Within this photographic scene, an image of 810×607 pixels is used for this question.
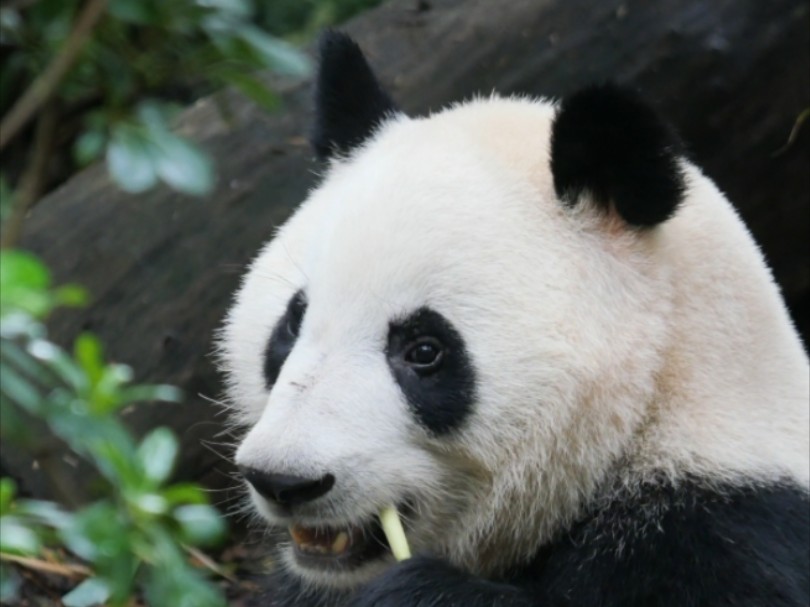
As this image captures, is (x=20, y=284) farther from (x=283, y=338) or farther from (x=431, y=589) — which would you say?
(x=431, y=589)

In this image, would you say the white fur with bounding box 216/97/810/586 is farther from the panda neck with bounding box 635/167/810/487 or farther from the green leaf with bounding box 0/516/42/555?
the green leaf with bounding box 0/516/42/555

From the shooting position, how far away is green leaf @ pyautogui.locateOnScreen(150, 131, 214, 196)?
3000 millimetres

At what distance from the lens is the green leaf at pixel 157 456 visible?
302cm

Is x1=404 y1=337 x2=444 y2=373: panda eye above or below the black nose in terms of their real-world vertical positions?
above

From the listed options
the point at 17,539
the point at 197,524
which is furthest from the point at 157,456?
the point at 17,539

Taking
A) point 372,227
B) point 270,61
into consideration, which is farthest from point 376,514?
point 270,61

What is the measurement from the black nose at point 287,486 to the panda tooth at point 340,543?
0.90 ft

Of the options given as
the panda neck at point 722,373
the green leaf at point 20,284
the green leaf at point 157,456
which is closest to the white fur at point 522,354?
the panda neck at point 722,373

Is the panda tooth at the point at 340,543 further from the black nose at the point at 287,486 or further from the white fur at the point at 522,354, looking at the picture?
the black nose at the point at 287,486

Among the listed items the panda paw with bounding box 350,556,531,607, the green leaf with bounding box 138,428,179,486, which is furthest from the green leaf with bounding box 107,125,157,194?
the panda paw with bounding box 350,556,531,607

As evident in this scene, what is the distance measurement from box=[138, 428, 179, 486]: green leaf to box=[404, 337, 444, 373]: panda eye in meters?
0.65

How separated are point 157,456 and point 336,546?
503 mm

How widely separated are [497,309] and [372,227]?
0.37 metres

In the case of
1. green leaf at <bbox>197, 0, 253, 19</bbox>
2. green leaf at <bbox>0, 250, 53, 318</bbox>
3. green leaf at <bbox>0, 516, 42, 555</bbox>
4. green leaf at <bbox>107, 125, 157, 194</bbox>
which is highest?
green leaf at <bbox>197, 0, 253, 19</bbox>
